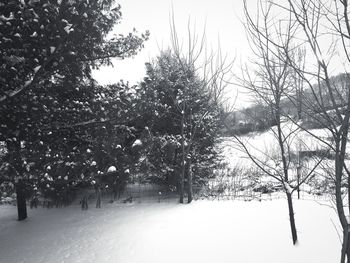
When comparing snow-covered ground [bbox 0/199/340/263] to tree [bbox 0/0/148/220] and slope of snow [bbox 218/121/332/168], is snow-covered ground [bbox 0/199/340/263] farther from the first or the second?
tree [bbox 0/0/148/220]

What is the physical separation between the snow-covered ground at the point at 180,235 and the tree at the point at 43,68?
2436mm

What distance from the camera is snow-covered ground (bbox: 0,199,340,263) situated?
17.0 feet

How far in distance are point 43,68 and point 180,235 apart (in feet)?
16.5

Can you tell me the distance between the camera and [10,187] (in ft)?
24.2

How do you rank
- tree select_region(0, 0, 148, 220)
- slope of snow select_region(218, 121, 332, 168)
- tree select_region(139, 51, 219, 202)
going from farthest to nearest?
tree select_region(139, 51, 219, 202), tree select_region(0, 0, 148, 220), slope of snow select_region(218, 121, 332, 168)

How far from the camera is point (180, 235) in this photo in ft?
20.7

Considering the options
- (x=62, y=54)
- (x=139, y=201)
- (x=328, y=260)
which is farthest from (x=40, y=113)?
(x=328, y=260)

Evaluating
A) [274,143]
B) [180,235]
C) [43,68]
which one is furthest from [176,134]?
[274,143]

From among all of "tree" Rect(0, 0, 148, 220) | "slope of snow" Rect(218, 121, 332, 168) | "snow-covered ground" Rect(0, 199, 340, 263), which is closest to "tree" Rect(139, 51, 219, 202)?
"slope of snow" Rect(218, 121, 332, 168)

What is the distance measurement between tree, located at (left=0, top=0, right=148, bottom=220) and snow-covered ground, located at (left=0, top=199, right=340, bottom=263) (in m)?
2.44

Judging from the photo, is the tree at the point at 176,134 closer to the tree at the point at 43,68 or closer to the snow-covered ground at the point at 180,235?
the snow-covered ground at the point at 180,235

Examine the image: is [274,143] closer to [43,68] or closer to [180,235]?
[180,235]

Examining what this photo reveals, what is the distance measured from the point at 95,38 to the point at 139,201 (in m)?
6.52

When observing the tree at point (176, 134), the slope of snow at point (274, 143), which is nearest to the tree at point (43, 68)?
the tree at point (176, 134)
